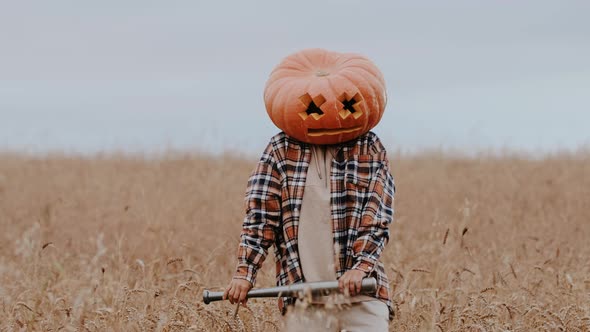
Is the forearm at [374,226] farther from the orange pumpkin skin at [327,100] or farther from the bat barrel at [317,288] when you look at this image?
the orange pumpkin skin at [327,100]

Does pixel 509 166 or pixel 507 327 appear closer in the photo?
pixel 507 327

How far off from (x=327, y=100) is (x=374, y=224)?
646 millimetres

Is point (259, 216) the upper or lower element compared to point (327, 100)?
lower

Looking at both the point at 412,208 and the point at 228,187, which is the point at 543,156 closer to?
the point at 412,208

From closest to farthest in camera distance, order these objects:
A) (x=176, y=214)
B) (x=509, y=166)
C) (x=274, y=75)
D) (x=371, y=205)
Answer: (x=371, y=205) → (x=274, y=75) → (x=176, y=214) → (x=509, y=166)

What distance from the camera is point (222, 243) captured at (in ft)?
22.3

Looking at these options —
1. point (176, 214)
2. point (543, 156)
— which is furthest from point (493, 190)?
point (176, 214)

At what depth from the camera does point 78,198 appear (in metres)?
11.4

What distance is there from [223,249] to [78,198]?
13.8ft

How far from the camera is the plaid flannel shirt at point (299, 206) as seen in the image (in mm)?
4074

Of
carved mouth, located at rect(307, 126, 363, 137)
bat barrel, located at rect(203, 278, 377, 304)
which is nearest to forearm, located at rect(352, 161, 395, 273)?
bat barrel, located at rect(203, 278, 377, 304)

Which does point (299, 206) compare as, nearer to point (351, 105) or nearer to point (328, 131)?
point (328, 131)

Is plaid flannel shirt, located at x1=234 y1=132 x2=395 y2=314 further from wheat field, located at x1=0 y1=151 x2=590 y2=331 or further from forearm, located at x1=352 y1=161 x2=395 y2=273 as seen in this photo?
wheat field, located at x1=0 y1=151 x2=590 y2=331

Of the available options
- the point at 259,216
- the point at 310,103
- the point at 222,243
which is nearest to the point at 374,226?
the point at 259,216
